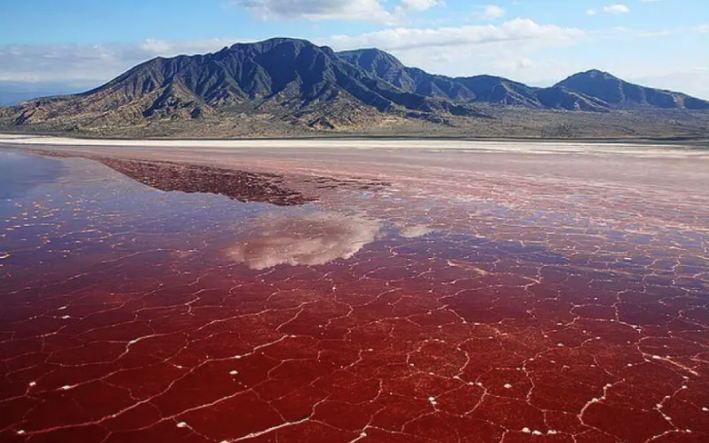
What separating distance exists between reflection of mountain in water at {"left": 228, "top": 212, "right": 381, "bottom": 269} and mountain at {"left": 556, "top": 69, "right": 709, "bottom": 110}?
394 feet

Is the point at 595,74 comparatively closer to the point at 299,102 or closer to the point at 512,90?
the point at 512,90

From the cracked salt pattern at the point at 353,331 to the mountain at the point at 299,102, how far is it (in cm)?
5139

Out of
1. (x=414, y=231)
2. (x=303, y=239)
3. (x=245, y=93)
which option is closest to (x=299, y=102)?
(x=245, y=93)

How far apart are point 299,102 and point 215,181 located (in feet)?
268

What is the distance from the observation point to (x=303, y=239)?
444 inches

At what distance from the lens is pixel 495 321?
7.08 metres

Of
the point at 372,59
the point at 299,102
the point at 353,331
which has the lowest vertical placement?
the point at 353,331

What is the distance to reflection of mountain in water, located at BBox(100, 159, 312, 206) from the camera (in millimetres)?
16844

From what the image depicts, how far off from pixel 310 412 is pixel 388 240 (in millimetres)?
6555

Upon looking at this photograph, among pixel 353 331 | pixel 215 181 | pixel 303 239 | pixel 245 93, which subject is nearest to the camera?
pixel 353 331

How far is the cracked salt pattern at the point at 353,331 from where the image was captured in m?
4.82

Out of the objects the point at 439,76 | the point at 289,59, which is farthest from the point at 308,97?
the point at 439,76

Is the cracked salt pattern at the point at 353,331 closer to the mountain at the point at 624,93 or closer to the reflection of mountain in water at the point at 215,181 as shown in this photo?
the reflection of mountain in water at the point at 215,181

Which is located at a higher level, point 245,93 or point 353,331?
point 245,93
